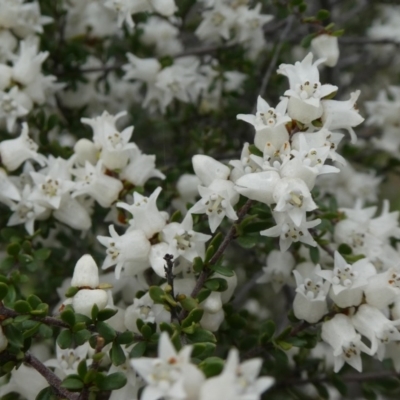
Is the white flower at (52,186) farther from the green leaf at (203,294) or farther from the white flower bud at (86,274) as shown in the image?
the green leaf at (203,294)

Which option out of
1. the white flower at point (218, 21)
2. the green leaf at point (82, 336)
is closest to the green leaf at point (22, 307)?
Result: the green leaf at point (82, 336)

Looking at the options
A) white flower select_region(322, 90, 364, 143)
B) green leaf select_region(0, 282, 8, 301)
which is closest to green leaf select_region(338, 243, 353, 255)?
white flower select_region(322, 90, 364, 143)

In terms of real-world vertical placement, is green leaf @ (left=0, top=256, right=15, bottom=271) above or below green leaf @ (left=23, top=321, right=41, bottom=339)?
below

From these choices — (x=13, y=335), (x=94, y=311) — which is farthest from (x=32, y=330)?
(x=94, y=311)

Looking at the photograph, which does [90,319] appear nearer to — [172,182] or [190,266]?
[190,266]

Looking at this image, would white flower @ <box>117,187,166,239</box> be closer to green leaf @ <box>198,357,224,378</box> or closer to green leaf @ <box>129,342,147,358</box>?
Answer: green leaf @ <box>129,342,147,358</box>

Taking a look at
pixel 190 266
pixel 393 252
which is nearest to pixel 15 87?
pixel 190 266
